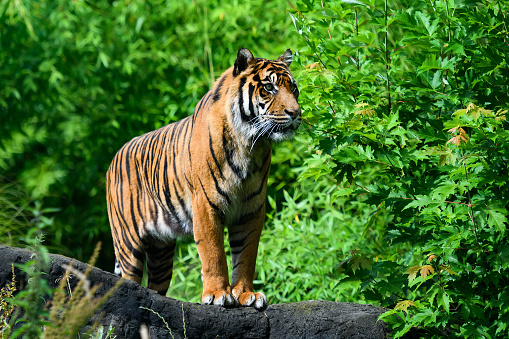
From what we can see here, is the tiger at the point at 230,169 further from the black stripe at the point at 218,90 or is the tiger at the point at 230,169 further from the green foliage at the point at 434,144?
the green foliage at the point at 434,144

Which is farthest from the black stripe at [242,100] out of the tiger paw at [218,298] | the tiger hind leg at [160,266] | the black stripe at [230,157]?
the tiger hind leg at [160,266]

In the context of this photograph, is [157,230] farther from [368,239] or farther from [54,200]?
[54,200]

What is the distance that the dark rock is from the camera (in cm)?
261

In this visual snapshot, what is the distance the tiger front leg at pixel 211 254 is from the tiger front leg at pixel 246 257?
7 centimetres

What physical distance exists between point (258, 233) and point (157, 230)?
2.35 ft

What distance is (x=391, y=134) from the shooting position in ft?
Result: 8.52

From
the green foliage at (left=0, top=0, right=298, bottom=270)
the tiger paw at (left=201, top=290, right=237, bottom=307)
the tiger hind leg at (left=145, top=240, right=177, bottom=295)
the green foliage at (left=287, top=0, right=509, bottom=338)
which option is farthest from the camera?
the green foliage at (left=0, top=0, right=298, bottom=270)

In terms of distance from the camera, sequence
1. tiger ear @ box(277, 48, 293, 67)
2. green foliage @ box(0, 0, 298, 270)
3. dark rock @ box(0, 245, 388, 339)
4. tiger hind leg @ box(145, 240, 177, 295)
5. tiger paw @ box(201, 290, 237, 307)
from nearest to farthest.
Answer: dark rock @ box(0, 245, 388, 339), tiger paw @ box(201, 290, 237, 307), tiger ear @ box(277, 48, 293, 67), tiger hind leg @ box(145, 240, 177, 295), green foliage @ box(0, 0, 298, 270)

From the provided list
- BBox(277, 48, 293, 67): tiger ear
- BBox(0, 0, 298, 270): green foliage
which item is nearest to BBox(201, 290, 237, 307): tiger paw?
BBox(277, 48, 293, 67): tiger ear

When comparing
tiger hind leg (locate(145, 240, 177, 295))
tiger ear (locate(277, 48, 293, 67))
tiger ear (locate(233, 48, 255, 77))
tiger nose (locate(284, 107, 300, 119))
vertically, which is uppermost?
tiger ear (locate(233, 48, 255, 77))

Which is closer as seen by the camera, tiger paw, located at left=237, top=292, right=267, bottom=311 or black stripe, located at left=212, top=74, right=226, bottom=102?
tiger paw, located at left=237, top=292, right=267, bottom=311

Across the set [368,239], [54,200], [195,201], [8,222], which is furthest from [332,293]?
[54,200]

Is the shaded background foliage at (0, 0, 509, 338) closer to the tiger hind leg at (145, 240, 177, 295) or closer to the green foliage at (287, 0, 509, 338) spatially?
the green foliage at (287, 0, 509, 338)

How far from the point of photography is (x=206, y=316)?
2.72 m
